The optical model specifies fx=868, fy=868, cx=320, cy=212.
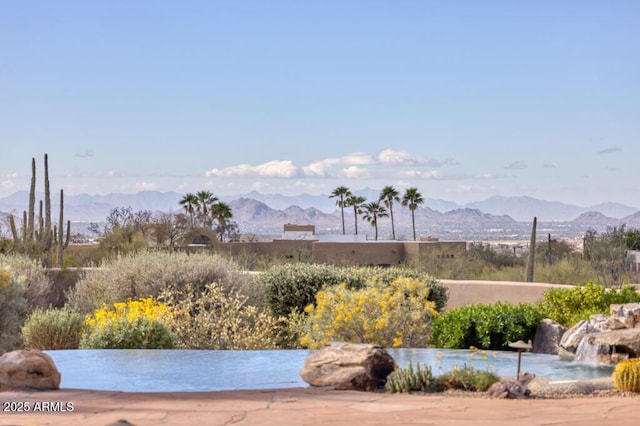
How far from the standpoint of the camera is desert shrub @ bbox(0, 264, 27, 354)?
1667 cm

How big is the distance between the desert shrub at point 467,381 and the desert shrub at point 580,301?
6.33 meters

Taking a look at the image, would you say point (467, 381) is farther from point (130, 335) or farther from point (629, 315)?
point (130, 335)

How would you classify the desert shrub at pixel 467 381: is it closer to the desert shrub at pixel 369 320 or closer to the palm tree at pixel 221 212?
the desert shrub at pixel 369 320

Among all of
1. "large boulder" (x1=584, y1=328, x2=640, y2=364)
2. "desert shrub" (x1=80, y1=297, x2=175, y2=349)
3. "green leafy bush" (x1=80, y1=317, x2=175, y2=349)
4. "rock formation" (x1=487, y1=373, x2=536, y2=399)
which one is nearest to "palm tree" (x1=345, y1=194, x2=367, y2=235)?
"desert shrub" (x1=80, y1=297, x2=175, y2=349)

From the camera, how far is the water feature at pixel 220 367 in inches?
396

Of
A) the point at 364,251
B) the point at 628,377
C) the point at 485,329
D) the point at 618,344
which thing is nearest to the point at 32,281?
the point at 485,329

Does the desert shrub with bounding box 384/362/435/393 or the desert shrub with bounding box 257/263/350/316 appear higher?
the desert shrub with bounding box 257/263/350/316

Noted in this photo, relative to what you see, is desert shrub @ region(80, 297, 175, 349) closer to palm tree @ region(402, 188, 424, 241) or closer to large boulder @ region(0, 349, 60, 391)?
large boulder @ region(0, 349, 60, 391)

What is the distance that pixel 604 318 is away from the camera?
13984mm

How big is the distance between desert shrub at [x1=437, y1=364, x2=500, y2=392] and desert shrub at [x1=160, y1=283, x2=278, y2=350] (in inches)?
226

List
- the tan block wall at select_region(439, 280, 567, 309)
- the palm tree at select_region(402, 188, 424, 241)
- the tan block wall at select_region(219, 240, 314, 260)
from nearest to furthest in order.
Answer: the tan block wall at select_region(439, 280, 567, 309) < the tan block wall at select_region(219, 240, 314, 260) < the palm tree at select_region(402, 188, 424, 241)

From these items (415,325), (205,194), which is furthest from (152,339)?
(205,194)

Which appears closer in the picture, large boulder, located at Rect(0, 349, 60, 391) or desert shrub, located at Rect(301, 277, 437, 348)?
large boulder, located at Rect(0, 349, 60, 391)

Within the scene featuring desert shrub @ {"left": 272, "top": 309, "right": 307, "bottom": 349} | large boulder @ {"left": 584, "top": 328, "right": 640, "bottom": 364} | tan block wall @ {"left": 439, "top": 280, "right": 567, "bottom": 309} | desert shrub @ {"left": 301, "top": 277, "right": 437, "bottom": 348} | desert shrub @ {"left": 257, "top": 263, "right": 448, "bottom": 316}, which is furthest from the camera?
tan block wall @ {"left": 439, "top": 280, "right": 567, "bottom": 309}
